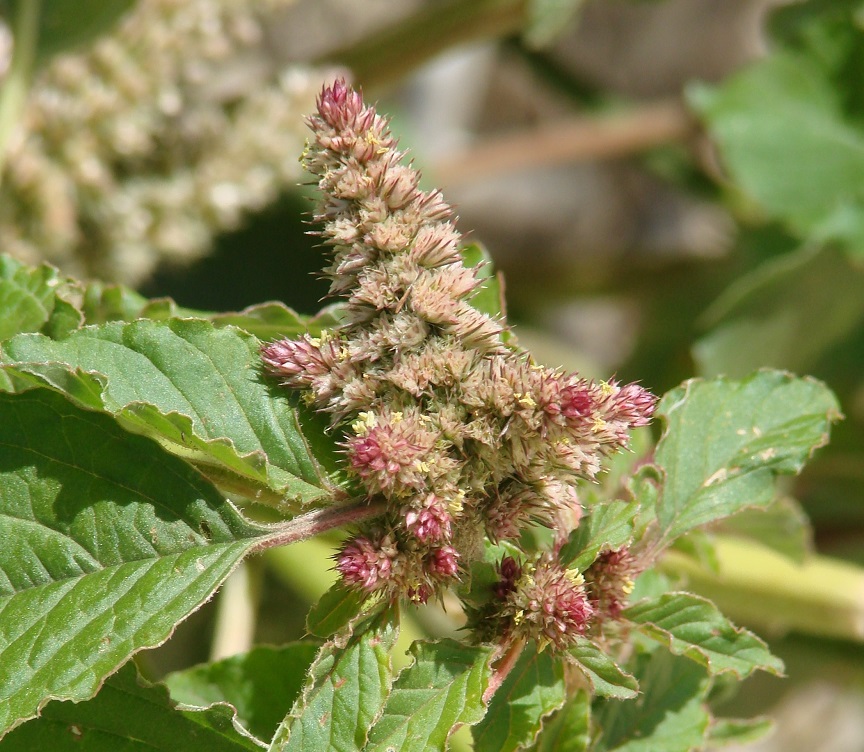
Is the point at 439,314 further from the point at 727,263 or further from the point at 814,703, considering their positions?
the point at 814,703

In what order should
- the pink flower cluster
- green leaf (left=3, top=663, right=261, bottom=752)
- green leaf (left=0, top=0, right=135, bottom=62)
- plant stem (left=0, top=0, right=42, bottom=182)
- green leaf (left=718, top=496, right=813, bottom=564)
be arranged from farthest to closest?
green leaf (left=0, top=0, right=135, bottom=62) → plant stem (left=0, top=0, right=42, bottom=182) → green leaf (left=718, top=496, right=813, bottom=564) → green leaf (left=3, top=663, right=261, bottom=752) → the pink flower cluster

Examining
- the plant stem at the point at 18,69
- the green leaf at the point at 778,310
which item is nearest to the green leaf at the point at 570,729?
the green leaf at the point at 778,310

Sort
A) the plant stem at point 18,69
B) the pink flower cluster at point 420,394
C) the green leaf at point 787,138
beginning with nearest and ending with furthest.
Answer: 1. the pink flower cluster at point 420,394
2. the plant stem at point 18,69
3. the green leaf at point 787,138

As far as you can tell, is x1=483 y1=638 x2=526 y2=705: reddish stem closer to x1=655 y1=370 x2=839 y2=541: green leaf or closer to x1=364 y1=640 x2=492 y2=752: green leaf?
x1=364 y1=640 x2=492 y2=752: green leaf

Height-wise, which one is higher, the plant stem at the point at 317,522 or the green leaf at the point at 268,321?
the green leaf at the point at 268,321

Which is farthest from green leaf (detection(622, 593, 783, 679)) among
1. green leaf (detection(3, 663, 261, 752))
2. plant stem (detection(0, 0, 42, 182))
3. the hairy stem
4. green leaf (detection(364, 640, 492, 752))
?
the hairy stem

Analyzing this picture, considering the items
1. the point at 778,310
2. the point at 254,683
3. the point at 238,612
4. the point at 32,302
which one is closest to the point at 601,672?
the point at 254,683

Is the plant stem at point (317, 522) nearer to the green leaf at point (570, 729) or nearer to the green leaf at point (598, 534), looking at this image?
the green leaf at point (598, 534)

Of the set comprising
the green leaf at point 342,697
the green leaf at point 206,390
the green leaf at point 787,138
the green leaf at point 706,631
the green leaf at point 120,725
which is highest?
the green leaf at point 787,138
